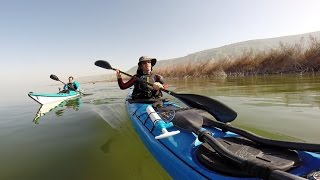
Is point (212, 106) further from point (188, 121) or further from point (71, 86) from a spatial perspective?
point (71, 86)

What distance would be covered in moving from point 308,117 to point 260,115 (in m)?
A: 1.23

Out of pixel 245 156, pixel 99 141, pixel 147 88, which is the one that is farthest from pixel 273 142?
pixel 147 88

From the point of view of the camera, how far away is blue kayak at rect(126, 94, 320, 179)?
7.81 feet

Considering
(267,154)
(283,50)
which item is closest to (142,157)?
(267,154)

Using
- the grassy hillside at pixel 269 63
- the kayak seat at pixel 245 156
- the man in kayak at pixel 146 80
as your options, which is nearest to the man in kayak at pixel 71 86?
the man in kayak at pixel 146 80

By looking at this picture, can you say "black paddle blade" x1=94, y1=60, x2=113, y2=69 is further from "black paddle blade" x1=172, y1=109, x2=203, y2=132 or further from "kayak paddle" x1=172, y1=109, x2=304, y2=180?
"kayak paddle" x1=172, y1=109, x2=304, y2=180

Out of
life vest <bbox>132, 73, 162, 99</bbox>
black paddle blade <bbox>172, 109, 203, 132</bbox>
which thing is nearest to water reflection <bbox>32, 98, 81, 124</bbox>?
life vest <bbox>132, 73, 162, 99</bbox>

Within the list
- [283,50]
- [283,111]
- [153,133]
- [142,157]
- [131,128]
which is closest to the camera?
[153,133]

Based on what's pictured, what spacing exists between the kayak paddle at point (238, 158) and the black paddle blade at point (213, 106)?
417mm

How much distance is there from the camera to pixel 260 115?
714cm

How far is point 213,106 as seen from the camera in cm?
454

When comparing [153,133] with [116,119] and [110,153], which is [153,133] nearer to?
[110,153]

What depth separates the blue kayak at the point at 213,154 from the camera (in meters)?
2.38

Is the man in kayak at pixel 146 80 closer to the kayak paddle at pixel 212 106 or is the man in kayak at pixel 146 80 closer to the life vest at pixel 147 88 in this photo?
the life vest at pixel 147 88
